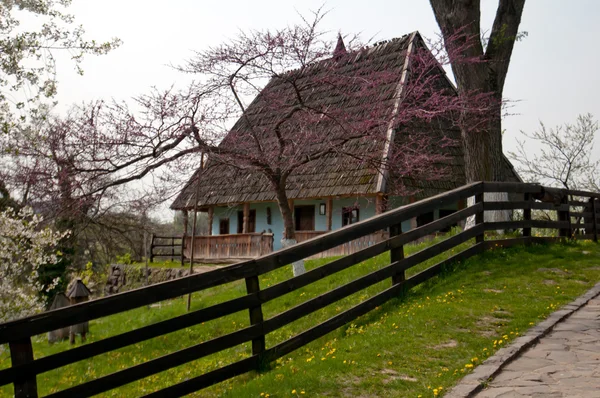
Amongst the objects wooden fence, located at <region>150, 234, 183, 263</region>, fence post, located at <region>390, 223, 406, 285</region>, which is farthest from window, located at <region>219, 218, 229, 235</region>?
fence post, located at <region>390, 223, 406, 285</region>

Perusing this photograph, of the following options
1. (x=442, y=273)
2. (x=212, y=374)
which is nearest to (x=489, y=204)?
(x=442, y=273)

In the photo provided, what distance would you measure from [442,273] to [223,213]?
752 inches

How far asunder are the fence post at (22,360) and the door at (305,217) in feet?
59.9

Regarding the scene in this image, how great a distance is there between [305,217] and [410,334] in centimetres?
1707

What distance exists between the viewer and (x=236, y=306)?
528 cm

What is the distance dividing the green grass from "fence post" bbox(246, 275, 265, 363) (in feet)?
0.81

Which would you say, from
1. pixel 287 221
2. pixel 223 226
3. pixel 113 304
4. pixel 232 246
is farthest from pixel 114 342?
pixel 223 226

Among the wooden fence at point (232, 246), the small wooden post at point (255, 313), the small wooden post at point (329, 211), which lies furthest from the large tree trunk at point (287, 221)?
the small wooden post at point (329, 211)

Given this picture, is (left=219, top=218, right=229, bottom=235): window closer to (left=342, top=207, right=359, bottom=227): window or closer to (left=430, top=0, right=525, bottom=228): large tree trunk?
(left=342, top=207, right=359, bottom=227): window

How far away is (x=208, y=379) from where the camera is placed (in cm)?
505

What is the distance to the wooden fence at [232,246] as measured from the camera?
19.6 metres

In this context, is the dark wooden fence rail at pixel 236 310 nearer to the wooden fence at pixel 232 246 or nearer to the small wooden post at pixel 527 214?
the small wooden post at pixel 527 214

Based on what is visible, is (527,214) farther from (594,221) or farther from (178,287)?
(178,287)

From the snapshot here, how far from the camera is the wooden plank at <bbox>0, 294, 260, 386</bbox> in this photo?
4066 mm
